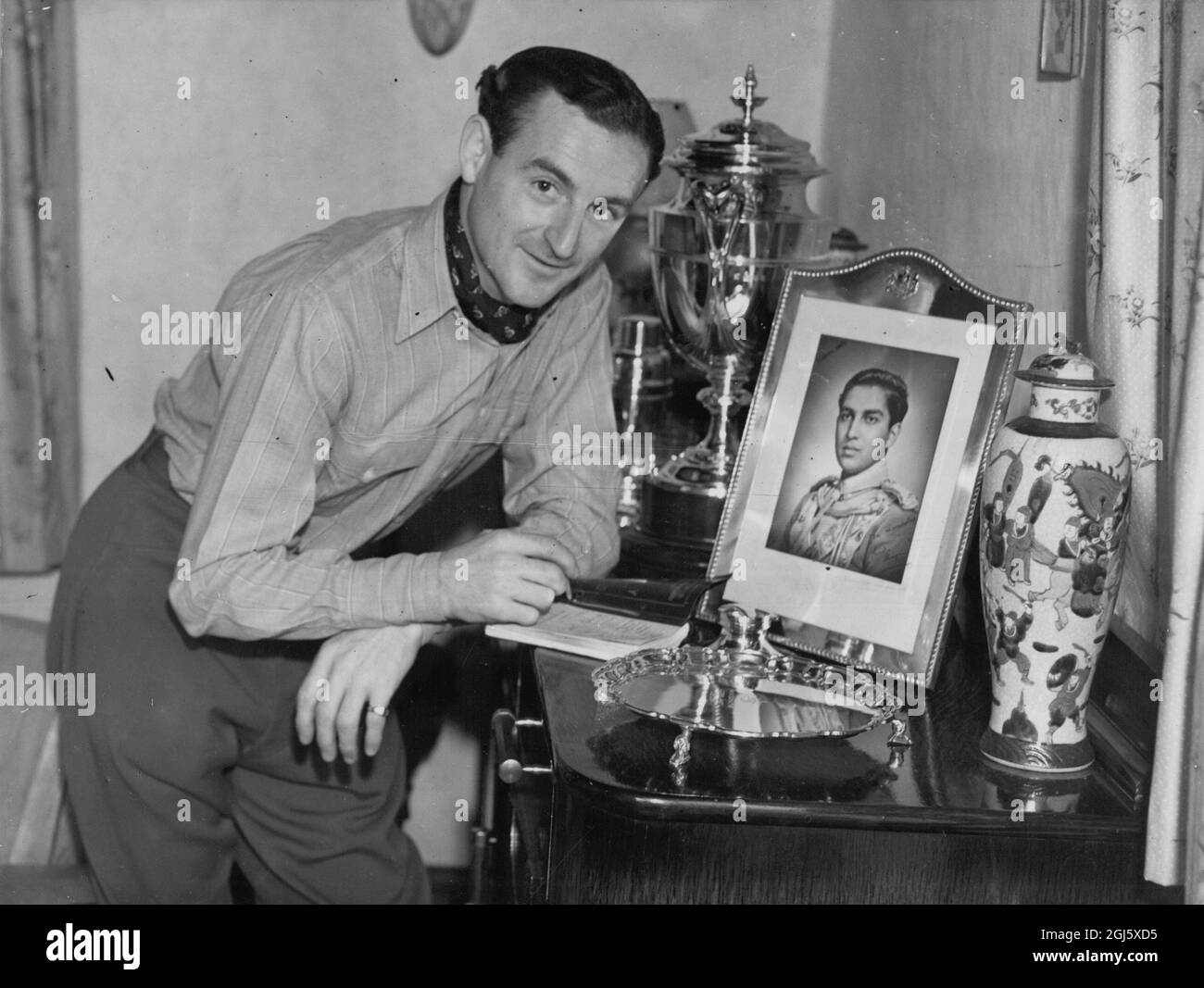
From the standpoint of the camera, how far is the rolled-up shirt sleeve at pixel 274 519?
1.15 metres

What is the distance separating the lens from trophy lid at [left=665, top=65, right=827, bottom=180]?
4.60 feet

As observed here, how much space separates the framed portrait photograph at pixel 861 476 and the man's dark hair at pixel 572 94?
0.22 metres

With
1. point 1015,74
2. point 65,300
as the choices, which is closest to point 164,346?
point 65,300

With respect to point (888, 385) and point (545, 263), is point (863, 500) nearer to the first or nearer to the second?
point (888, 385)

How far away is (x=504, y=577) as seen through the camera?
1125mm

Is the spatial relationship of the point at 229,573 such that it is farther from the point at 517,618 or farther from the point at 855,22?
the point at 855,22

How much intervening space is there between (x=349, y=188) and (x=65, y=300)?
40 cm

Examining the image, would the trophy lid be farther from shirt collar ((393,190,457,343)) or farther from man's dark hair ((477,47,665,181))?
shirt collar ((393,190,457,343))

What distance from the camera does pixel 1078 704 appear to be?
3.04 feet

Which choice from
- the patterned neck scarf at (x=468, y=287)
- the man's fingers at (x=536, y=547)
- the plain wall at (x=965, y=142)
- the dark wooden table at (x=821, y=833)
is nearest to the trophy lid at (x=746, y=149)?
the plain wall at (x=965, y=142)

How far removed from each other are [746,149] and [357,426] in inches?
21.1

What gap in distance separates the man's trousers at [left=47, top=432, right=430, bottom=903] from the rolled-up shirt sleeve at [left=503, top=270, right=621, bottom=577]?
0.32m

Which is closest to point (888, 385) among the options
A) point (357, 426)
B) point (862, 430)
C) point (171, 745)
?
point (862, 430)

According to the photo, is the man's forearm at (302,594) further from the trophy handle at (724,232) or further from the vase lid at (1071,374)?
the vase lid at (1071,374)
